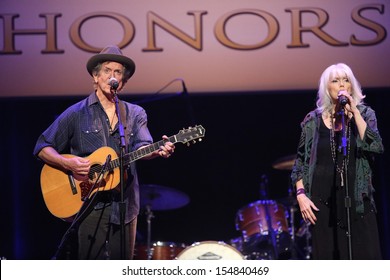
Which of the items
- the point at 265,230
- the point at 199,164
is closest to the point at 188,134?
the point at 265,230

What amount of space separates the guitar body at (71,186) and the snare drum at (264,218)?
299cm

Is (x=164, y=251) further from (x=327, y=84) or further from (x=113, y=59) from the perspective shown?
(x=327, y=84)

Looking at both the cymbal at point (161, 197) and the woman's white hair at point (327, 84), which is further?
the cymbal at point (161, 197)

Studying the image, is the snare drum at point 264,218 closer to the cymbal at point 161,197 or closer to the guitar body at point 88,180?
the cymbal at point 161,197

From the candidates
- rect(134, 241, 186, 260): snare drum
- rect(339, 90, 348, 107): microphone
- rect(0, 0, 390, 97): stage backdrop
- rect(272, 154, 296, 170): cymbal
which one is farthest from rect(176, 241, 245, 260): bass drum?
rect(339, 90, 348, 107): microphone

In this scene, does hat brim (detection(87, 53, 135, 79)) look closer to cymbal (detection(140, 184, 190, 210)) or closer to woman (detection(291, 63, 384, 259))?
woman (detection(291, 63, 384, 259))

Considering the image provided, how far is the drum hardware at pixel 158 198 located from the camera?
783cm

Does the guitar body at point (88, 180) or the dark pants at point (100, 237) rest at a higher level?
the guitar body at point (88, 180)

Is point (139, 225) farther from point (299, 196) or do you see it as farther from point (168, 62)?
point (299, 196)

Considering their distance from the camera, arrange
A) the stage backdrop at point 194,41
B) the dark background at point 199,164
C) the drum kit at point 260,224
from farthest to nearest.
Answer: the dark background at point 199,164 → the drum kit at point 260,224 → the stage backdrop at point 194,41

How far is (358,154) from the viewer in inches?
199

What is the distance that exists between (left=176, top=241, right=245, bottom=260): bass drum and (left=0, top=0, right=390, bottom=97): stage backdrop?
193cm

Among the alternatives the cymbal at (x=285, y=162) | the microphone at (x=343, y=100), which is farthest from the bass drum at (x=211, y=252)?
the microphone at (x=343, y=100)

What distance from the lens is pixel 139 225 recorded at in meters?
9.05
